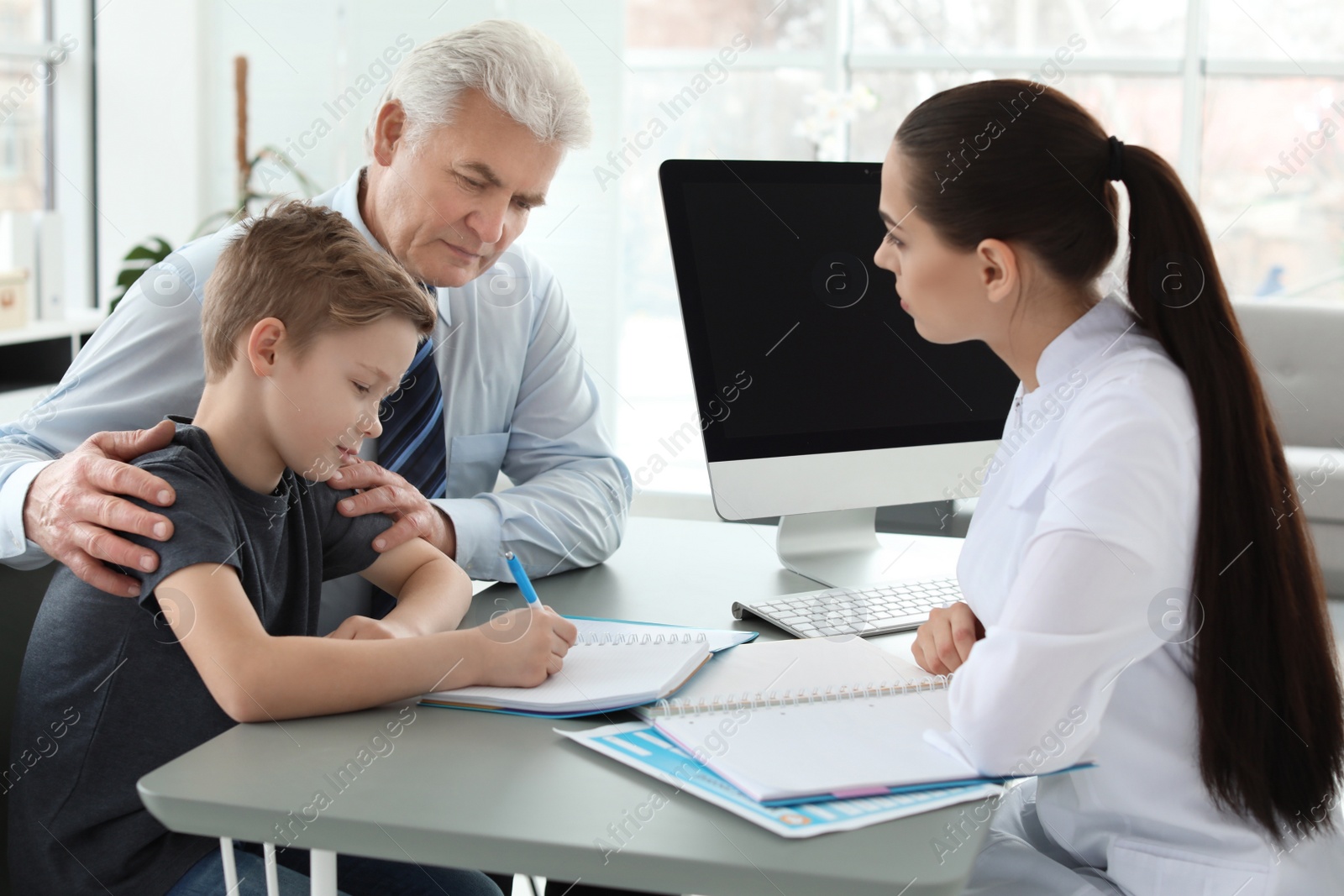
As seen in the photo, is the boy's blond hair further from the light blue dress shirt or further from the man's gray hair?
the man's gray hair

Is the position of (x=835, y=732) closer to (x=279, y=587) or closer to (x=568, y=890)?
(x=279, y=587)

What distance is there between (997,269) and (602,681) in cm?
50

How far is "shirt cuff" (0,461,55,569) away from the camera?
44.8 inches

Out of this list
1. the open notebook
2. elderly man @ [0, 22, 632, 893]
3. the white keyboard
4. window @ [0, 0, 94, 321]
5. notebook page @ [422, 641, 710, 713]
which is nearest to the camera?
the open notebook

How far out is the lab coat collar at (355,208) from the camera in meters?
1.62

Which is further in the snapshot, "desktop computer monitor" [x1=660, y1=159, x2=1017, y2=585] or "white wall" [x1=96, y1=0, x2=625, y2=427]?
"white wall" [x1=96, y1=0, x2=625, y2=427]

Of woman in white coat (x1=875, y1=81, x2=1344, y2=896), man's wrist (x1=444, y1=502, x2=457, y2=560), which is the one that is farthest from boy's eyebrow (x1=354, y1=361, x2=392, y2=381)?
woman in white coat (x1=875, y1=81, x2=1344, y2=896)

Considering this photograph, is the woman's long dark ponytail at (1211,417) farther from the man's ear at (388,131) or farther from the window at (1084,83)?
the window at (1084,83)

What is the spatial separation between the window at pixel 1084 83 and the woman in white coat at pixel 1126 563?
3474 mm

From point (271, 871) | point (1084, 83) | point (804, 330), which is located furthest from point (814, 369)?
point (1084, 83)

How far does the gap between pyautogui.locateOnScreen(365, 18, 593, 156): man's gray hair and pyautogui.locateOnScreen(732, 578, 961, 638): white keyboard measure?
27.4 inches

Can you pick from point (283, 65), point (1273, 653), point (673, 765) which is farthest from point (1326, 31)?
point (673, 765)

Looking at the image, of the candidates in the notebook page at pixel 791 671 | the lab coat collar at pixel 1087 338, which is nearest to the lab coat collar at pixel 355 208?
the notebook page at pixel 791 671

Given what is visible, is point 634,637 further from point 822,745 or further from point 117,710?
point 117,710
